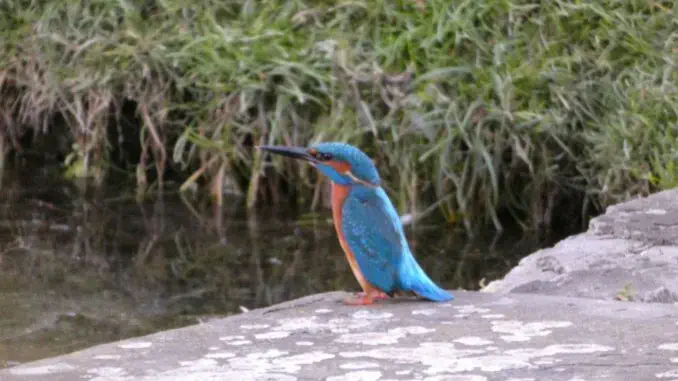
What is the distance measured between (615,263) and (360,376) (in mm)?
854

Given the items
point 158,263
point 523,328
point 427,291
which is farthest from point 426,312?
point 158,263

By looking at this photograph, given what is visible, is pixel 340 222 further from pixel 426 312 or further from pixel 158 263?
pixel 158 263

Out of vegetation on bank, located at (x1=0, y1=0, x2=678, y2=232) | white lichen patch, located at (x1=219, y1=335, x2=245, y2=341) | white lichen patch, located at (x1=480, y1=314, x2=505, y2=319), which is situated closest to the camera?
white lichen patch, located at (x1=219, y1=335, x2=245, y2=341)

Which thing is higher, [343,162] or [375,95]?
[375,95]

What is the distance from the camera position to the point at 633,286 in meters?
2.35


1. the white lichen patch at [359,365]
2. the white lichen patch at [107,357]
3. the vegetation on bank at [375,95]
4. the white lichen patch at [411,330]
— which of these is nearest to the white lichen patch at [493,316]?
the white lichen patch at [411,330]

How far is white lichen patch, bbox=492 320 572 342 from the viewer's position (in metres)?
1.98

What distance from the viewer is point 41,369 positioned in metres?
1.78

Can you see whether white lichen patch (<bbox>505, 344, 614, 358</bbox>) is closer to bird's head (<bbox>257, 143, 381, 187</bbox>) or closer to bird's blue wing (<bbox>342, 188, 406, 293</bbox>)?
bird's blue wing (<bbox>342, 188, 406, 293</bbox>)

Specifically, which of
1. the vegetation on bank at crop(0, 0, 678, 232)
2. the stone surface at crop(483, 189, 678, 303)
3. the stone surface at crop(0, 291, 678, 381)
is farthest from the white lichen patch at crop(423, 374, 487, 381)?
the vegetation on bank at crop(0, 0, 678, 232)

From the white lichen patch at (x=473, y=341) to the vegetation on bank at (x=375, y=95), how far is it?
1.75 m

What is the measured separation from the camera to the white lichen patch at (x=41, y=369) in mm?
1759

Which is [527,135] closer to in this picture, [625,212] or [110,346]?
[625,212]

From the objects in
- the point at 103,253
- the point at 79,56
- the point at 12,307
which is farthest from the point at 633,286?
the point at 79,56
